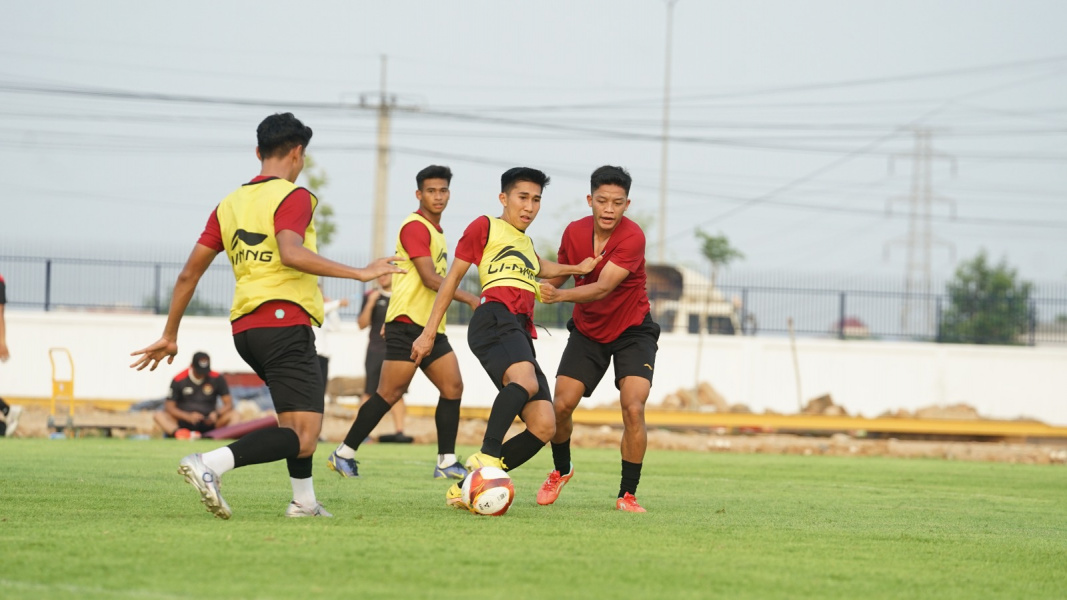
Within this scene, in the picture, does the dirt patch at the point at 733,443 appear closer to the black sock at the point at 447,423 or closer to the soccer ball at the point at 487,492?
the black sock at the point at 447,423

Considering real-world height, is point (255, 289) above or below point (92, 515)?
above

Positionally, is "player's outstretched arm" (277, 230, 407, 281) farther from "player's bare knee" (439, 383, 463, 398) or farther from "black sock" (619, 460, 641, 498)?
"player's bare knee" (439, 383, 463, 398)

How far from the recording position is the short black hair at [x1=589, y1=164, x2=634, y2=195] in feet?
25.1

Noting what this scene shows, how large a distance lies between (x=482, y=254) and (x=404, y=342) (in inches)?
96.0

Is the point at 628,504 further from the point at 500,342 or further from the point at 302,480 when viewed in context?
the point at 302,480

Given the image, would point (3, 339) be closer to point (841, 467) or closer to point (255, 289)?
point (255, 289)

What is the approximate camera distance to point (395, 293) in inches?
387

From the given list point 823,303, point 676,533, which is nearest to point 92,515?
point 676,533

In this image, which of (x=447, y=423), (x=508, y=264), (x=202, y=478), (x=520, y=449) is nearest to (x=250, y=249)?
(x=202, y=478)

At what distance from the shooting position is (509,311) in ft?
24.5

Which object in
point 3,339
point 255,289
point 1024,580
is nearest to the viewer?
point 1024,580

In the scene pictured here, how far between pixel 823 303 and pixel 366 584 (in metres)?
23.1

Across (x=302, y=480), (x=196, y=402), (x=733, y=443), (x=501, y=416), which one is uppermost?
(x=501, y=416)

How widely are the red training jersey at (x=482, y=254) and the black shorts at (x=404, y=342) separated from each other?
2243 millimetres
